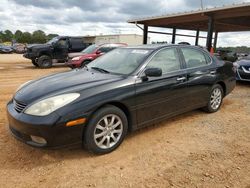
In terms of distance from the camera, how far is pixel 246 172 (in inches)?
116

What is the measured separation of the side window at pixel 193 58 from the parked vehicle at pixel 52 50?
11717 millimetres

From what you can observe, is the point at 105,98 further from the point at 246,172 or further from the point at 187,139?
the point at 246,172

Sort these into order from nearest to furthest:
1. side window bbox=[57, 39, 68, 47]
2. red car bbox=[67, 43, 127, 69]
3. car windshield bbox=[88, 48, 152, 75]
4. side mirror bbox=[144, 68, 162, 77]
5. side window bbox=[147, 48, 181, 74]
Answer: side mirror bbox=[144, 68, 162, 77] → car windshield bbox=[88, 48, 152, 75] → side window bbox=[147, 48, 181, 74] → red car bbox=[67, 43, 127, 69] → side window bbox=[57, 39, 68, 47]

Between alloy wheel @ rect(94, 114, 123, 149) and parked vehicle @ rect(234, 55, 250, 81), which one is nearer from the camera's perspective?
alloy wheel @ rect(94, 114, 123, 149)

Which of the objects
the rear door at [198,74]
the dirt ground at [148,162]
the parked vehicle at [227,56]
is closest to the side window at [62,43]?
the dirt ground at [148,162]

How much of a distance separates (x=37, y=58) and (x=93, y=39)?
3322 centimetres

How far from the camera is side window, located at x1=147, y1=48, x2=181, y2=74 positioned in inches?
157

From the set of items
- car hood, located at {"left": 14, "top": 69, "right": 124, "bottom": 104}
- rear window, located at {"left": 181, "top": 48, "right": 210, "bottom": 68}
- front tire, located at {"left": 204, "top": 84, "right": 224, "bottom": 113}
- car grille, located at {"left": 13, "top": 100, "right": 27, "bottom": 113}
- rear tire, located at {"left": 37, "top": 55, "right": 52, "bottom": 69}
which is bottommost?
rear tire, located at {"left": 37, "top": 55, "right": 52, "bottom": 69}

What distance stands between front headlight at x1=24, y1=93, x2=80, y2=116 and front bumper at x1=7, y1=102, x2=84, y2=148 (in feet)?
0.20

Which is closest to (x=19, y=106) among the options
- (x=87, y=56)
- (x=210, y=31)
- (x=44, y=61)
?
(x=87, y=56)

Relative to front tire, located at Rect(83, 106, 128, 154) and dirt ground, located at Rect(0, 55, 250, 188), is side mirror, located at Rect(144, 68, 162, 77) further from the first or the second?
dirt ground, located at Rect(0, 55, 250, 188)

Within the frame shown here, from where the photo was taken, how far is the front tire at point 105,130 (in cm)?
312

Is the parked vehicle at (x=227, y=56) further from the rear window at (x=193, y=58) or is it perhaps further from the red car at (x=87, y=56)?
the rear window at (x=193, y=58)

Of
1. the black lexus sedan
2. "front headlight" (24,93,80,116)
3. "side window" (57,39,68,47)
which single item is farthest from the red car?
"front headlight" (24,93,80,116)
